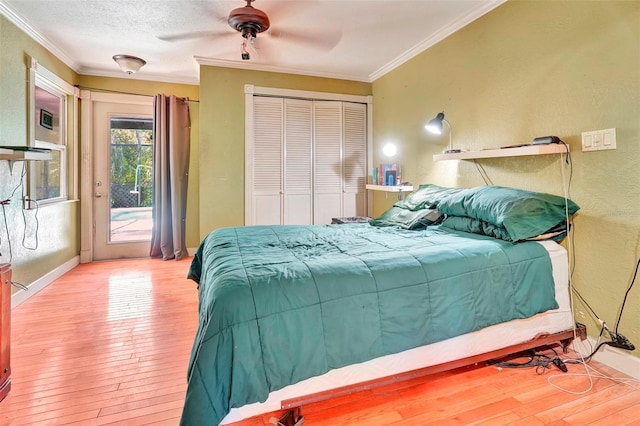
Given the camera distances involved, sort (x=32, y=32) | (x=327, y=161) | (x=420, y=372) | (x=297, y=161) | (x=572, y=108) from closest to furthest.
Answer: (x=420, y=372) < (x=572, y=108) < (x=32, y=32) < (x=297, y=161) < (x=327, y=161)

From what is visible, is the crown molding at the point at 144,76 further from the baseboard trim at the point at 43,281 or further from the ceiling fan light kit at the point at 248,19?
the baseboard trim at the point at 43,281

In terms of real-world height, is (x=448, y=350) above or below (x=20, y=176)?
below

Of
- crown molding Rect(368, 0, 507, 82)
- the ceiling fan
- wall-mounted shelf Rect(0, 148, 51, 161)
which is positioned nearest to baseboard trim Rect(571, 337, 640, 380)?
crown molding Rect(368, 0, 507, 82)

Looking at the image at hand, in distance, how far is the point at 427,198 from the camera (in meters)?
2.84

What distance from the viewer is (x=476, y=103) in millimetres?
2760

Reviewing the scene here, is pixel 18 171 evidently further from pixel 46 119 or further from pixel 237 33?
pixel 237 33

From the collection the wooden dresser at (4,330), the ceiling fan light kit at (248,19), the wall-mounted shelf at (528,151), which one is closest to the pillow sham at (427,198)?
the wall-mounted shelf at (528,151)

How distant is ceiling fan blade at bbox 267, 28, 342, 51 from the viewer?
3.05 m

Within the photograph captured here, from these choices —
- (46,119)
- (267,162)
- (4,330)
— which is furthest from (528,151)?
(46,119)

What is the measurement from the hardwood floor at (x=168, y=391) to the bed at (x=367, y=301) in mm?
186

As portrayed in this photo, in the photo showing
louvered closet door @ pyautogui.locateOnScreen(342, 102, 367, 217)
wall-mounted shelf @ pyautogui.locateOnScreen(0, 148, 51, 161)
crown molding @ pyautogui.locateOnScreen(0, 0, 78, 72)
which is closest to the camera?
Result: wall-mounted shelf @ pyautogui.locateOnScreen(0, 148, 51, 161)

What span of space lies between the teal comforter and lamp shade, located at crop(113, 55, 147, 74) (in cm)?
286

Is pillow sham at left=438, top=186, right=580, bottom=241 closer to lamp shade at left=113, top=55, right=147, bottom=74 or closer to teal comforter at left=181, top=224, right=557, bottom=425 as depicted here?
teal comforter at left=181, top=224, right=557, bottom=425

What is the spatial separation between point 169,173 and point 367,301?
383 centimetres
